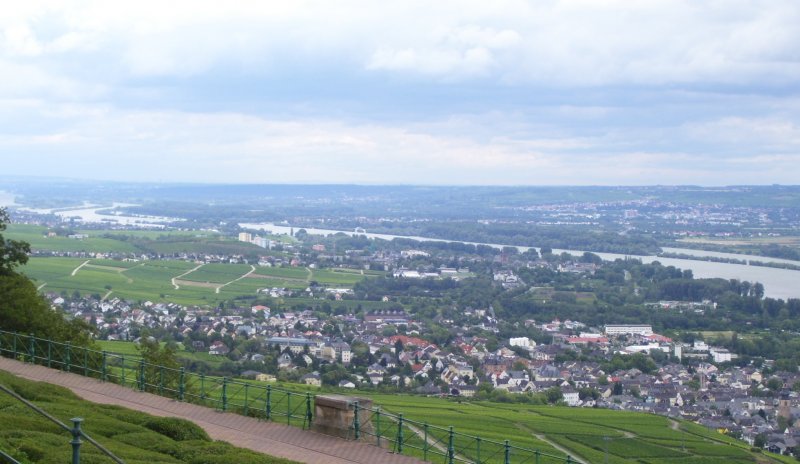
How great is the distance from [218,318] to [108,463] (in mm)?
61948

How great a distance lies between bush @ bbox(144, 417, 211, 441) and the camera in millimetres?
15117

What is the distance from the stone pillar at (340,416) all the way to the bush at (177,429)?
2.08 metres

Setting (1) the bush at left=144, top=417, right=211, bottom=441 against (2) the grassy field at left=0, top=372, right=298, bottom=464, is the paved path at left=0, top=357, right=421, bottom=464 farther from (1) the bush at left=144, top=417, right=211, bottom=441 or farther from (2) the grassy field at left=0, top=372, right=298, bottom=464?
(2) the grassy field at left=0, top=372, right=298, bottom=464

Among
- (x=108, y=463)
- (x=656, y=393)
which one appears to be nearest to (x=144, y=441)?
(x=108, y=463)

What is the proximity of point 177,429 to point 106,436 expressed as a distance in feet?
4.10

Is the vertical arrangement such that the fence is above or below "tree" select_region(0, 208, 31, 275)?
below

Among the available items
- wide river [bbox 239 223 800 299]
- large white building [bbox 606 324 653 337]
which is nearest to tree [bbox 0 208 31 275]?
large white building [bbox 606 324 653 337]

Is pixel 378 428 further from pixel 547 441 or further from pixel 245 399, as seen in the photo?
pixel 547 441

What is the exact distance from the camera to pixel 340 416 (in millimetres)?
16359

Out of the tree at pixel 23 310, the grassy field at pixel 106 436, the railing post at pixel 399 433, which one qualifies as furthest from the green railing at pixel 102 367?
the railing post at pixel 399 433

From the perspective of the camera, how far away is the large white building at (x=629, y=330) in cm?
8354

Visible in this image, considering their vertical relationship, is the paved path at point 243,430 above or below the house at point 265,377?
above

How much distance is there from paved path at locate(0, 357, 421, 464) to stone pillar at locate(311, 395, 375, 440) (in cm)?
16

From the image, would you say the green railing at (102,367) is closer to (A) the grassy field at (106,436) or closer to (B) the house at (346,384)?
(A) the grassy field at (106,436)
